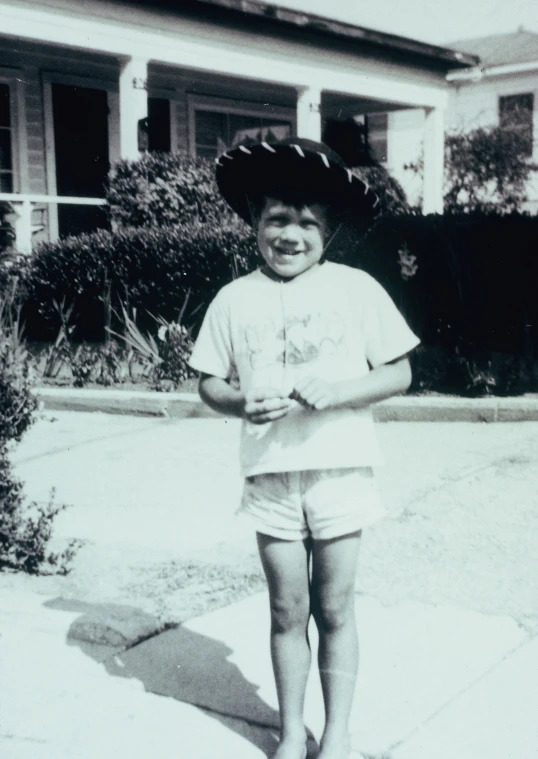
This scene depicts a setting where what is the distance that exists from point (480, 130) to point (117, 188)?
1140 centimetres

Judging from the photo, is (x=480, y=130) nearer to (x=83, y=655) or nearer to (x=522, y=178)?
(x=522, y=178)

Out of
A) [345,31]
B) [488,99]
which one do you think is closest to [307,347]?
[345,31]

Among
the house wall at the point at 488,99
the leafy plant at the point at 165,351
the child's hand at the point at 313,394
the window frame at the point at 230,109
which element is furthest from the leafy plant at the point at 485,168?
the child's hand at the point at 313,394

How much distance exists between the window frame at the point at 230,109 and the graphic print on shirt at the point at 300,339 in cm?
1185

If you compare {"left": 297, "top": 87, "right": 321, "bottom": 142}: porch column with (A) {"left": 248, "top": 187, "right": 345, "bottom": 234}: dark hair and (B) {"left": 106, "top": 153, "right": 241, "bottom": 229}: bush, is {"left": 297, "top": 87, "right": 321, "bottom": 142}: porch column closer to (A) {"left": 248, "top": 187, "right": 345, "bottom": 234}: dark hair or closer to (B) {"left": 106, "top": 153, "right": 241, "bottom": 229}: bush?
(B) {"left": 106, "top": 153, "right": 241, "bottom": 229}: bush

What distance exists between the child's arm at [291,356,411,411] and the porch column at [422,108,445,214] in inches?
536

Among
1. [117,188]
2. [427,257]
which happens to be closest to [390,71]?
[117,188]

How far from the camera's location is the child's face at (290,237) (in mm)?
2602

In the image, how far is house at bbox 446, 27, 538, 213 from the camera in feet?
72.3

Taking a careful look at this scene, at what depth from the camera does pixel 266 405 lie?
2.39 m

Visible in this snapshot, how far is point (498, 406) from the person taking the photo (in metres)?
7.60

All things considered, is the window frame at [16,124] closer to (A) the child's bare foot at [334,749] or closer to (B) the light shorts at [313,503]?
(B) the light shorts at [313,503]

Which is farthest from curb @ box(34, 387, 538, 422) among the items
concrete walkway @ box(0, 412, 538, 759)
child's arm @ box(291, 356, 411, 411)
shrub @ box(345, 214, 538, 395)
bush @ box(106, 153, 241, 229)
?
child's arm @ box(291, 356, 411, 411)

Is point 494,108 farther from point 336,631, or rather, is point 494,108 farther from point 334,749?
point 334,749
